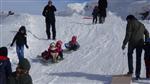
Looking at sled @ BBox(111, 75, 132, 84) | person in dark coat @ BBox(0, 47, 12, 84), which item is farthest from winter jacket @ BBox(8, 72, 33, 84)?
sled @ BBox(111, 75, 132, 84)

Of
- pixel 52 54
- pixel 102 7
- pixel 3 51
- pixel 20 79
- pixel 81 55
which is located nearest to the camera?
pixel 20 79

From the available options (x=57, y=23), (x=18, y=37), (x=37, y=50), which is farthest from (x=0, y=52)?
(x=57, y=23)

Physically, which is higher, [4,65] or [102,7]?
[4,65]

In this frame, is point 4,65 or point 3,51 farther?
point 4,65

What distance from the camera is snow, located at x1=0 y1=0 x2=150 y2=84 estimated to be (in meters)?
15.3

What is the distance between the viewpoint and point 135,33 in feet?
44.4

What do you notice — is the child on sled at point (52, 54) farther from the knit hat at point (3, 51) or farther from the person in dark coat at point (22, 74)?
the person in dark coat at point (22, 74)

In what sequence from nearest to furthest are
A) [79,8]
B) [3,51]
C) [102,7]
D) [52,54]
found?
[3,51] < [52,54] < [102,7] < [79,8]

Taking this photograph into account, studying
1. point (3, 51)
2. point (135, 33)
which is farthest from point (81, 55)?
point (3, 51)

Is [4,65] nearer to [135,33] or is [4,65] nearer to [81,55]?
[135,33]

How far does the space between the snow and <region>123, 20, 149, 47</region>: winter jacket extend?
1.13 meters

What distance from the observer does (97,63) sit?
1755cm

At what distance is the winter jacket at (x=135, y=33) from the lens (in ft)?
44.2

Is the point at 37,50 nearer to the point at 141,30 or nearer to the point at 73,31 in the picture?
the point at 73,31
